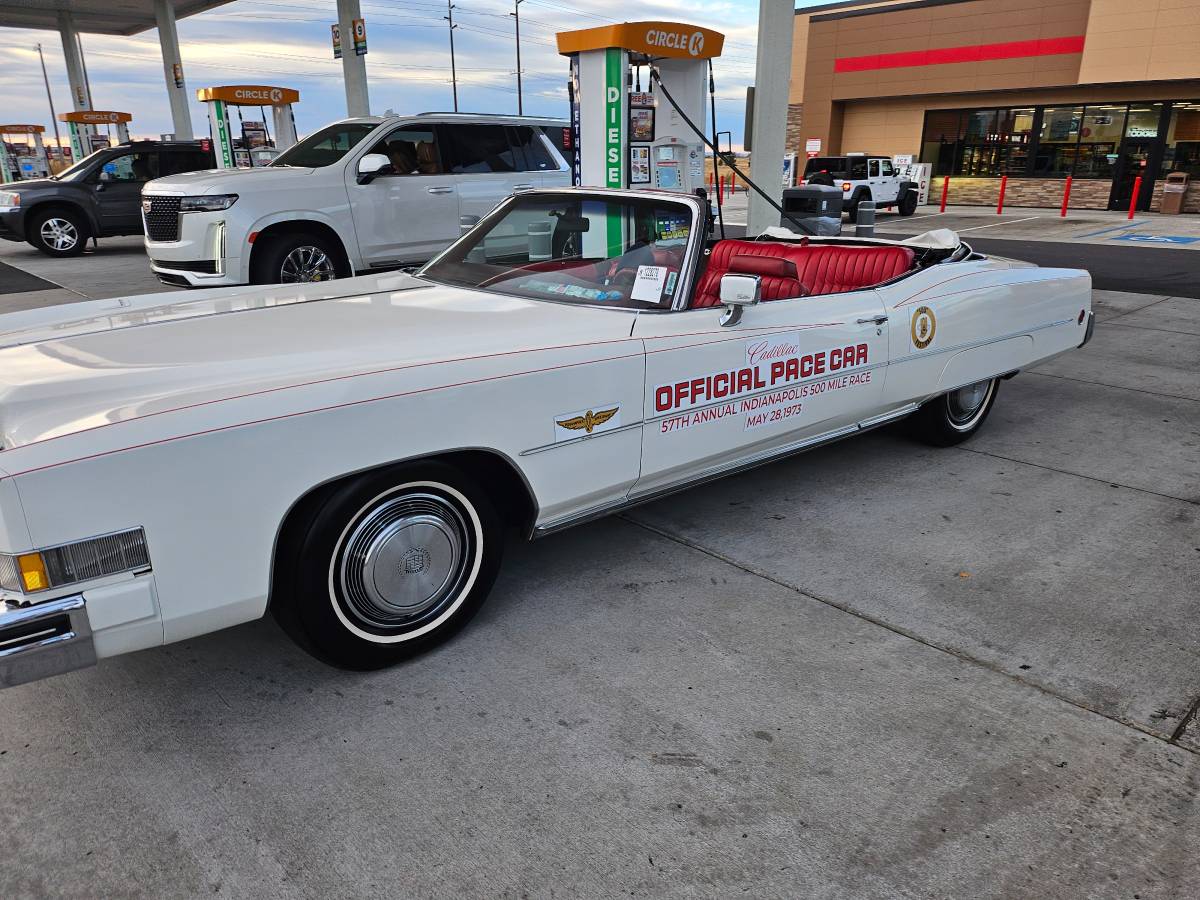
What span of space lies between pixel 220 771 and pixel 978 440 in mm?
4584

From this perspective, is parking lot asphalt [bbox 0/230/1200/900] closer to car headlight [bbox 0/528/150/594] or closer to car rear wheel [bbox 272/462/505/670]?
car rear wheel [bbox 272/462/505/670]

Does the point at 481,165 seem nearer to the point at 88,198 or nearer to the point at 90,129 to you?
the point at 88,198

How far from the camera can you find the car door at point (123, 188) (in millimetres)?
14820

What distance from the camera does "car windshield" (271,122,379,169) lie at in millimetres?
9086

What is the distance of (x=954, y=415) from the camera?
5.15m

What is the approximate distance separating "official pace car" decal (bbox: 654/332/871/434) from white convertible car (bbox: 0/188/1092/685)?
0.04 feet

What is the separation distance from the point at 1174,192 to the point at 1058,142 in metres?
4.08

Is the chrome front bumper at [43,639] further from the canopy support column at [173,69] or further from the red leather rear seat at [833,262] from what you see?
the canopy support column at [173,69]

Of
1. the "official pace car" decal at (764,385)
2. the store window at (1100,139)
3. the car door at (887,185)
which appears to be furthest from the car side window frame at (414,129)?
the store window at (1100,139)

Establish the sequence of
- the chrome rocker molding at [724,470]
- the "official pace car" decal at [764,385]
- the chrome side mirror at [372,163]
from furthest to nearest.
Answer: the chrome side mirror at [372,163] → the "official pace car" decal at [764,385] → the chrome rocker molding at [724,470]

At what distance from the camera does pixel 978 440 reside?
5379 mm

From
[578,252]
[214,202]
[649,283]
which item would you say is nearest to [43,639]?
[649,283]

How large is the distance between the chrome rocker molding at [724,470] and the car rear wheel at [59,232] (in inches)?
590

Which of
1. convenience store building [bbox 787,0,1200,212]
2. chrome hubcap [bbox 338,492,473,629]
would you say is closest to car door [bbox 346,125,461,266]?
chrome hubcap [bbox 338,492,473,629]
